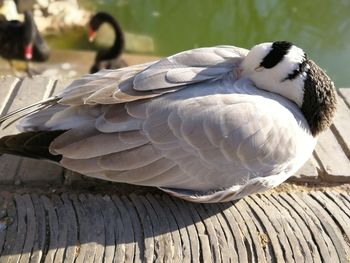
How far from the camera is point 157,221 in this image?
6.74ft

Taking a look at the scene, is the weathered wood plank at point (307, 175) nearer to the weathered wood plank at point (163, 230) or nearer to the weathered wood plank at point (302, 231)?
the weathered wood plank at point (302, 231)

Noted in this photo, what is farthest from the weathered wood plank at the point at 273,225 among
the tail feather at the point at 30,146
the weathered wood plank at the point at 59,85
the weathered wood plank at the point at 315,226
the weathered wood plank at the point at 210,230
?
the weathered wood plank at the point at 59,85

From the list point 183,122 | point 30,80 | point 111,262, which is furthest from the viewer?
point 30,80

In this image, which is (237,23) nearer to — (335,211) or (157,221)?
(335,211)

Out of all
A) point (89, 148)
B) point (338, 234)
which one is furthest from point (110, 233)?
point (338, 234)

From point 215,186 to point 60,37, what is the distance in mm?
5814

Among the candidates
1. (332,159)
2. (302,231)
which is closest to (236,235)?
(302,231)

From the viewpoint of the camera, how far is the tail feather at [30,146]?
2064 mm

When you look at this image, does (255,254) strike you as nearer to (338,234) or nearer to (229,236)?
(229,236)

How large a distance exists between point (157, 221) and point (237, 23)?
6803 mm

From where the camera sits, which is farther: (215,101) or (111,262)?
(215,101)

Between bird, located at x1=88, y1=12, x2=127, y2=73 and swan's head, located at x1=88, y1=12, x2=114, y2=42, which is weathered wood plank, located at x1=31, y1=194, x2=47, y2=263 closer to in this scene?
bird, located at x1=88, y1=12, x2=127, y2=73

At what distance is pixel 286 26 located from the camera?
819cm

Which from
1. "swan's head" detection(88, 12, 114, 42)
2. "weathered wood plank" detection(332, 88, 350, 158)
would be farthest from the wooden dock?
"swan's head" detection(88, 12, 114, 42)
